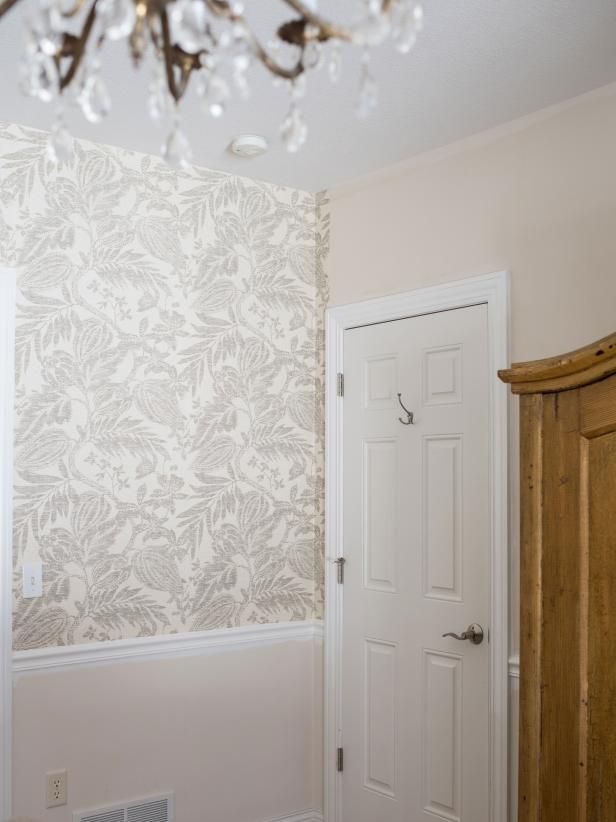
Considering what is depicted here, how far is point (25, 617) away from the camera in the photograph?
2.95 m

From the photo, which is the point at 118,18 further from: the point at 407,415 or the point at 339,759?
the point at 339,759

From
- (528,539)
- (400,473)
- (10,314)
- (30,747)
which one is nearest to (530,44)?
(528,539)

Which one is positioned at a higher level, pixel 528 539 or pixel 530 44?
pixel 530 44

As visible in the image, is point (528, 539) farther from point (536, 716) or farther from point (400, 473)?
point (400, 473)

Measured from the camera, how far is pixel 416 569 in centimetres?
319

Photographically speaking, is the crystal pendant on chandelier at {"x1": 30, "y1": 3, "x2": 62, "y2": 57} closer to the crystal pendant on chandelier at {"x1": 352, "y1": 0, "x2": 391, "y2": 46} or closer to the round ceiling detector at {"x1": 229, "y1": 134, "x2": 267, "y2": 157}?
the crystal pendant on chandelier at {"x1": 352, "y1": 0, "x2": 391, "y2": 46}

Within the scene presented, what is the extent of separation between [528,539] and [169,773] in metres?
1.83

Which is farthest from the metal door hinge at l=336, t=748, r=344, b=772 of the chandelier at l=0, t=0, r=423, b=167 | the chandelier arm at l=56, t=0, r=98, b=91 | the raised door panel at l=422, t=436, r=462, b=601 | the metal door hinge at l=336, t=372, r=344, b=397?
the chandelier arm at l=56, t=0, r=98, b=91

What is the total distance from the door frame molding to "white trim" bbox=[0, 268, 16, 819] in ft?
3.99

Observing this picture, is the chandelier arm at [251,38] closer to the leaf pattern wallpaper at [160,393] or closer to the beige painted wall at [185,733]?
the leaf pattern wallpaper at [160,393]

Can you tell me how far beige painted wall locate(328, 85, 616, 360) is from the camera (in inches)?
105

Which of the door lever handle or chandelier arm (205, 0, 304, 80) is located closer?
chandelier arm (205, 0, 304, 80)

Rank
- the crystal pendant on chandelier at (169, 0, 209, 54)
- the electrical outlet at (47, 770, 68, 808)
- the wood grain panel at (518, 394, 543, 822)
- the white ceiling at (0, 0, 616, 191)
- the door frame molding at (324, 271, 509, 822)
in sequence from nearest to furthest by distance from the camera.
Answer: the crystal pendant on chandelier at (169, 0, 209, 54)
the wood grain panel at (518, 394, 543, 822)
the white ceiling at (0, 0, 616, 191)
the door frame molding at (324, 271, 509, 822)
the electrical outlet at (47, 770, 68, 808)

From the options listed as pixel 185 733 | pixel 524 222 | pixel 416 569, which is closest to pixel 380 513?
pixel 416 569
